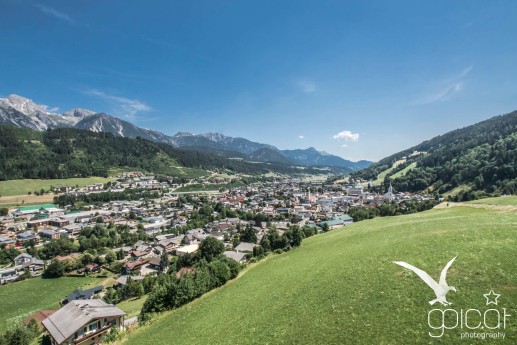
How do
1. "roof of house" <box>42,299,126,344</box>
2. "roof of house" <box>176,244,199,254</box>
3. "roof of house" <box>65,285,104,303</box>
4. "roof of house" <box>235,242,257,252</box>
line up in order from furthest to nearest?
"roof of house" <box>176,244,199,254</box> < "roof of house" <box>235,242,257,252</box> < "roof of house" <box>65,285,104,303</box> < "roof of house" <box>42,299,126,344</box>

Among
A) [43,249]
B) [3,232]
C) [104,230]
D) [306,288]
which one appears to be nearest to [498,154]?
[306,288]

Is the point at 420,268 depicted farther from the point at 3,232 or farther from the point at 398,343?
the point at 3,232

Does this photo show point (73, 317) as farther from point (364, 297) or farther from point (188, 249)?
point (188, 249)

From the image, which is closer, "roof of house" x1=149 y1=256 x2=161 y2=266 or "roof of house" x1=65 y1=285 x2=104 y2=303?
"roof of house" x1=65 y1=285 x2=104 y2=303

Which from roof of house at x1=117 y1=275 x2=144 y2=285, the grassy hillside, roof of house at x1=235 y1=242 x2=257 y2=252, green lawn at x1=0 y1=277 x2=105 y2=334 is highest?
the grassy hillside

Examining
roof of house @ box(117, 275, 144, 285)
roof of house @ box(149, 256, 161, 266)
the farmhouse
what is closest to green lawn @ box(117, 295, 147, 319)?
the farmhouse

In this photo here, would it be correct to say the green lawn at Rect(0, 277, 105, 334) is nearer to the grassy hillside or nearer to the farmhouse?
the farmhouse

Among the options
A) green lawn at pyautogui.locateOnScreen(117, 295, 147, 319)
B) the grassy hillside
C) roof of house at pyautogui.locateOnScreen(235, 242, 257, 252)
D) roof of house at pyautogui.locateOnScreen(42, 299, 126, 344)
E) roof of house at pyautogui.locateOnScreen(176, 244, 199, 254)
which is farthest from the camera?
roof of house at pyautogui.locateOnScreen(176, 244, 199, 254)
